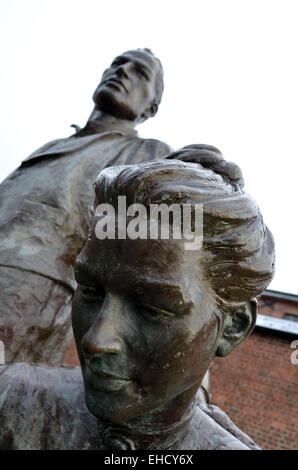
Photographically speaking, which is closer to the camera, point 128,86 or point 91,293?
point 91,293

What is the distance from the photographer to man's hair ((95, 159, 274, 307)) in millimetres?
1158

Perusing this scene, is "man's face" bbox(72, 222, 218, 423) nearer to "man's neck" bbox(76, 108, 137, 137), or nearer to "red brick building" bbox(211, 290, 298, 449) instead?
"man's neck" bbox(76, 108, 137, 137)

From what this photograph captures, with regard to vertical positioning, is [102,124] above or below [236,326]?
above

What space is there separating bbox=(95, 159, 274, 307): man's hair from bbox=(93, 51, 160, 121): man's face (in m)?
1.86

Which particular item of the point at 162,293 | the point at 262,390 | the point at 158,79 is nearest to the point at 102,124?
the point at 158,79

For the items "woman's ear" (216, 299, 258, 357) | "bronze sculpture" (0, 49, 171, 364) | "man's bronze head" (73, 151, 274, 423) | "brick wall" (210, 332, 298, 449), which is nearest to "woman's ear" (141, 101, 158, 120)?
"bronze sculpture" (0, 49, 171, 364)

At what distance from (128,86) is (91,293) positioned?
2.11 metres

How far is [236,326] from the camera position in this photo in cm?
129

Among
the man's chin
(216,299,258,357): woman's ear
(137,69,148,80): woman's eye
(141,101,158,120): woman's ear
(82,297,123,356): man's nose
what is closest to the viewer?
(82,297,123,356): man's nose

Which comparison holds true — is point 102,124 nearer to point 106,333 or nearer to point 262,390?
point 106,333

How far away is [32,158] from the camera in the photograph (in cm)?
263

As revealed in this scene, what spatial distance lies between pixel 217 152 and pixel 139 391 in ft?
2.37

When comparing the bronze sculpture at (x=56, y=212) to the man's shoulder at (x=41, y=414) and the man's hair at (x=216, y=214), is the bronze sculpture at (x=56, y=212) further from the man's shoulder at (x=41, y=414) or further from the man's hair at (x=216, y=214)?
the man's hair at (x=216, y=214)
